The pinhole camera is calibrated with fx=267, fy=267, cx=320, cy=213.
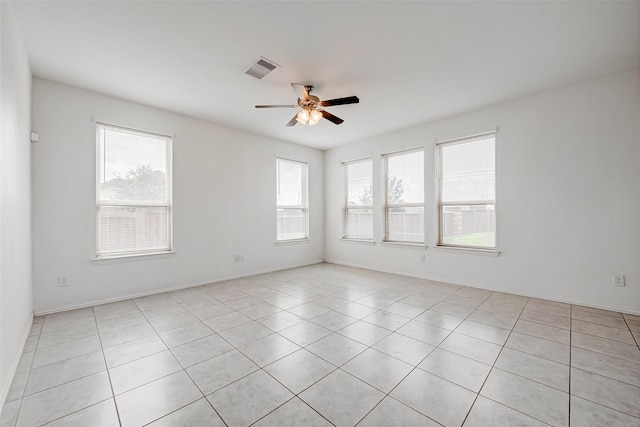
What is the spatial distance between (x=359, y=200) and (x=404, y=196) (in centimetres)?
110

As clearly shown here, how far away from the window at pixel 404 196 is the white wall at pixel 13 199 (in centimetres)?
514

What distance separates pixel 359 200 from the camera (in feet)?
20.0

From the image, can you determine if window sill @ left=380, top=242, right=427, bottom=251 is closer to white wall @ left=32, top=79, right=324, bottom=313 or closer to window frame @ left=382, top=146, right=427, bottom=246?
window frame @ left=382, top=146, right=427, bottom=246

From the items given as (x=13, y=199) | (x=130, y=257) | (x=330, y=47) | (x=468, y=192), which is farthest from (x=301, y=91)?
(x=130, y=257)

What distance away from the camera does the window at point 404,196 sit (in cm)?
507

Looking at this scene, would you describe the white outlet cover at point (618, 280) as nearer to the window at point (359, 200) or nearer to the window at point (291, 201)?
the window at point (359, 200)

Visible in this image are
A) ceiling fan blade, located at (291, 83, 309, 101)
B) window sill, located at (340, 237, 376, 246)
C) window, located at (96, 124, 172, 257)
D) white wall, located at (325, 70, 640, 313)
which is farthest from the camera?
window sill, located at (340, 237, 376, 246)

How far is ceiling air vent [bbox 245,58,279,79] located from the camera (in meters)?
2.85

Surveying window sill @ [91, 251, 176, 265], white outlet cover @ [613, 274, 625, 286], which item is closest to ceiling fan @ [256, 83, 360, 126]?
window sill @ [91, 251, 176, 265]

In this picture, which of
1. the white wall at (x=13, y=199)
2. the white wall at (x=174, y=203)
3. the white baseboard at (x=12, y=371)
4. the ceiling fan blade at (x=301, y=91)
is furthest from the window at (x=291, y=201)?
the white baseboard at (x=12, y=371)

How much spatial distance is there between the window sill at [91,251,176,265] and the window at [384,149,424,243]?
4050mm

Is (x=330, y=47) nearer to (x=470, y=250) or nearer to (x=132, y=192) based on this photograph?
(x=132, y=192)

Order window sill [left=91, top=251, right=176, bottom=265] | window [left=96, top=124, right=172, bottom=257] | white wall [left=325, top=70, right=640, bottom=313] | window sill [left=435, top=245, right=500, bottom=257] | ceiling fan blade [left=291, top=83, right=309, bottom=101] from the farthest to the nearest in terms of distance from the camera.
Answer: window sill [left=435, top=245, right=500, bottom=257] → window [left=96, top=124, right=172, bottom=257] → window sill [left=91, top=251, right=176, bottom=265] → white wall [left=325, top=70, right=640, bottom=313] → ceiling fan blade [left=291, top=83, right=309, bottom=101]

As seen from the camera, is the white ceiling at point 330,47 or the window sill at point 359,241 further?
the window sill at point 359,241
